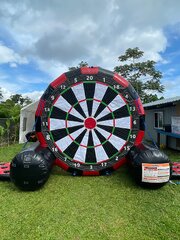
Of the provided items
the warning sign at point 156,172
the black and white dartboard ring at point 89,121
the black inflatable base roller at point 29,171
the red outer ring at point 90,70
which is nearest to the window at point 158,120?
the black and white dartboard ring at point 89,121

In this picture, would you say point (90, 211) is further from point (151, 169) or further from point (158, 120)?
point (158, 120)

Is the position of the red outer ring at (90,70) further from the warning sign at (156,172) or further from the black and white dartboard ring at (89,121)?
the warning sign at (156,172)

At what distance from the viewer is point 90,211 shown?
9.87 ft

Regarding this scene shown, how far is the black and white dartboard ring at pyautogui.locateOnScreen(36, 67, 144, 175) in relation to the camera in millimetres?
4395

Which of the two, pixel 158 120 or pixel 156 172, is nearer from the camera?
pixel 156 172

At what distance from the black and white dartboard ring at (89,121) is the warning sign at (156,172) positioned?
82 cm

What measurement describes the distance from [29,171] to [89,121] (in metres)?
1.64

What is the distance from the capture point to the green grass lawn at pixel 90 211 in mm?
2453

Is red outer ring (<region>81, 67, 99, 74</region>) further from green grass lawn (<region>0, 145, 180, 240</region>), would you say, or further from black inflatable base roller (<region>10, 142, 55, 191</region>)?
green grass lawn (<region>0, 145, 180, 240</region>)

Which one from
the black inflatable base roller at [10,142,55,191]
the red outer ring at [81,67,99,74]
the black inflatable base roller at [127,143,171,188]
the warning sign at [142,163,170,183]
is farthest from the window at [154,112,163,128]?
the black inflatable base roller at [10,142,55,191]

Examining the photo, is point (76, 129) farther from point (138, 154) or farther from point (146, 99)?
point (146, 99)

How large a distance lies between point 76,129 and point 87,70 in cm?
129

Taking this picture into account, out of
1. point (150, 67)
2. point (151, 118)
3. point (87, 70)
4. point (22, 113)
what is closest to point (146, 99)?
point (150, 67)

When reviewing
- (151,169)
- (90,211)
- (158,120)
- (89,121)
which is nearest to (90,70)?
(89,121)
